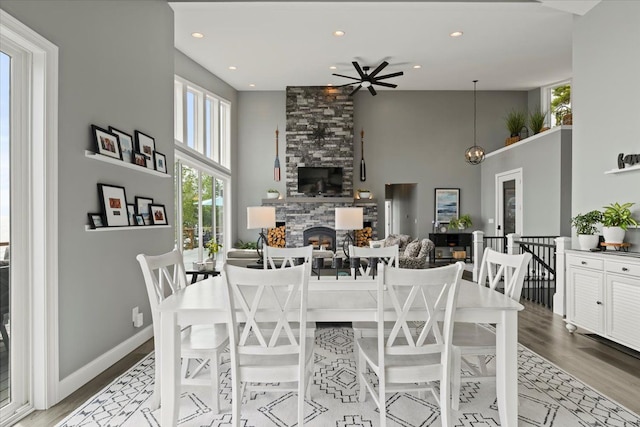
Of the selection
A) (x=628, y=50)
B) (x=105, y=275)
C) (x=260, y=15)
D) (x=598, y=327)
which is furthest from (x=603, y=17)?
(x=105, y=275)

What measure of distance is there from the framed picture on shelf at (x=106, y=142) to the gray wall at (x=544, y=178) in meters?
6.73

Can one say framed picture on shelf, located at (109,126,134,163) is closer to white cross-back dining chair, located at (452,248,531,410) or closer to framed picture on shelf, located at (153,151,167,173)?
framed picture on shelf, located at (153,151,167,173)

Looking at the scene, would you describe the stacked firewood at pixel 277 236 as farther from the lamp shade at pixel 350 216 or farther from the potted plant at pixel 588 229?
the potted plant at pixel 588 229

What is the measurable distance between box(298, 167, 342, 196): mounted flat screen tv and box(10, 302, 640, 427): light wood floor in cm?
533

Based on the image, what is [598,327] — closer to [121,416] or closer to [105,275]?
[121,416]

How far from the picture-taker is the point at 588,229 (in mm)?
3906

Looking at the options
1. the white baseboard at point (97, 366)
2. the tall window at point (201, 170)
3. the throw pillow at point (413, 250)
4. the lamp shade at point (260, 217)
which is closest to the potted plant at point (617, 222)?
the throw pillow at point (413, 250)

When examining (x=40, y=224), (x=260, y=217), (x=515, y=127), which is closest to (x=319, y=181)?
(x=260, y=217)

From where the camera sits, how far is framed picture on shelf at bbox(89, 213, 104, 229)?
2822 millimetres

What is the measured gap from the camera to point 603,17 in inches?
159

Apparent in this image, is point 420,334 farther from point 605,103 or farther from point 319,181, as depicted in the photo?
point 319,181

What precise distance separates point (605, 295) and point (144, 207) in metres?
4.35

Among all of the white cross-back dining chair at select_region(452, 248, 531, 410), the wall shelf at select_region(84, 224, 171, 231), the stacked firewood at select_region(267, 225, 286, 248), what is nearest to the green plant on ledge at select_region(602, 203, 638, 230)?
the white cross-back dining chair at select_region(452, 248, 531, 410)

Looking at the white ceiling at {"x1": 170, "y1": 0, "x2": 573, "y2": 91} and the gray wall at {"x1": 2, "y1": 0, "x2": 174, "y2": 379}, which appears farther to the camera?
the white ceiling at {"x1": 170, "y1": 0, "x2": 573, "y2": 91}
